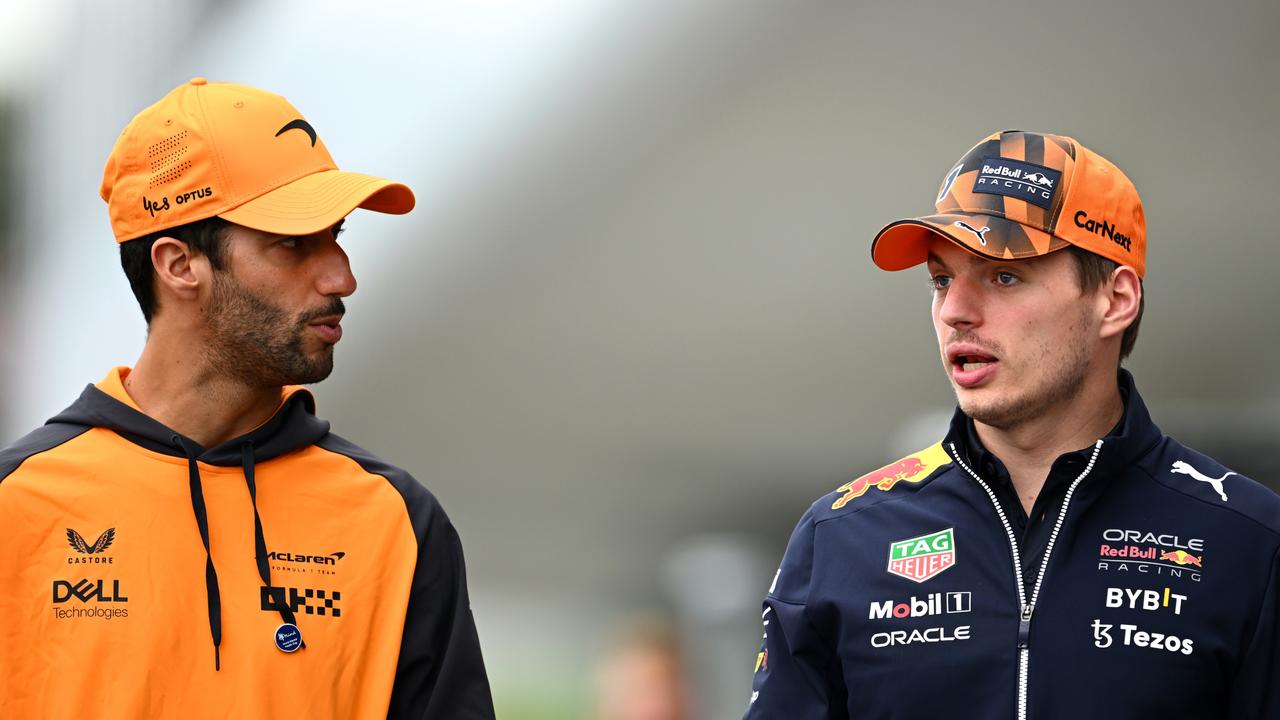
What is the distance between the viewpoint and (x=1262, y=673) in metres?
2.26

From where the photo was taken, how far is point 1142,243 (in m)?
2.56

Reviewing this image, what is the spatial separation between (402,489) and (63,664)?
57 cm

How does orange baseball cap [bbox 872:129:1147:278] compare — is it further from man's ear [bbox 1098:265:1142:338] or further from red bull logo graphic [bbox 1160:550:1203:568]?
red bull logo graphic [bbox 1160:550:1203:568]

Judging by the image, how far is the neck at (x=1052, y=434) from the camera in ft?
8.18

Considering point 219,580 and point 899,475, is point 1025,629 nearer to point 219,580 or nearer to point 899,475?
point 899,475

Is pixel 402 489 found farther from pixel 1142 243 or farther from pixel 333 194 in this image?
pixel 1142 243

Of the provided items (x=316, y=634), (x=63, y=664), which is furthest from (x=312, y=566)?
(x=63, y=664)

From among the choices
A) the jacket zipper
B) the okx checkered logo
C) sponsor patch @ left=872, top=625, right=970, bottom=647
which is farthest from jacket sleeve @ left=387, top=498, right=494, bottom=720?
the jacket zipper

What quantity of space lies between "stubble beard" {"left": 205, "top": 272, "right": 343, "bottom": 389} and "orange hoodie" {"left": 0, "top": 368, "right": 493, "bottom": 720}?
11cm

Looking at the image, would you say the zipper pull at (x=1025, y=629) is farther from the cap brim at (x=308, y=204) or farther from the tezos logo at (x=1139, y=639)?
the cap brim at (x=308, y=204)

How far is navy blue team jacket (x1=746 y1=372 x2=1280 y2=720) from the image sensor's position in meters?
2.29

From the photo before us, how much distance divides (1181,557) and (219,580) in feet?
4.61

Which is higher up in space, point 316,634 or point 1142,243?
point 1142,243

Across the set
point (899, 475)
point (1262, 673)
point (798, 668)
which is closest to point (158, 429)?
point (798, 668)
